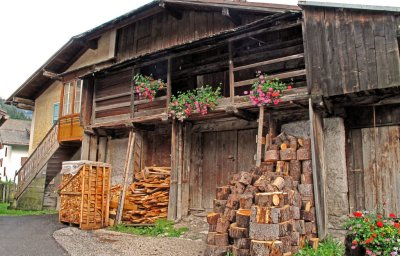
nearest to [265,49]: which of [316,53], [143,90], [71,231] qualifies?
[316,53]

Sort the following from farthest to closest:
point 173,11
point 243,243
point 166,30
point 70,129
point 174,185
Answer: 1. point 70,129
2. point 166,30
3. point 173,11
4. point 174,185
5. point 243,243

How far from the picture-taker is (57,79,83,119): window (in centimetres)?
1521

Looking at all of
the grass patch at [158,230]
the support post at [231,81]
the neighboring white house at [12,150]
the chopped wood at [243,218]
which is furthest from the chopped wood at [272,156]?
the neighboring white house at [12,150]

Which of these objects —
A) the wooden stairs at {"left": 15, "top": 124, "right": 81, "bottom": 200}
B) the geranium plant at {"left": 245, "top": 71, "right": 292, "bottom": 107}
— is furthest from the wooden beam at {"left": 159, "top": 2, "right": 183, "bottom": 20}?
the wooden stairs at {"left": 15, "top": 124, "right": 81, "bottom": 200}

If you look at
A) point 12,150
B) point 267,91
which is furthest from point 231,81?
point 12,150

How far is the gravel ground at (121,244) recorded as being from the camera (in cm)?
732

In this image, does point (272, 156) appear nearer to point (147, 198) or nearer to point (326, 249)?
point (326, 249)

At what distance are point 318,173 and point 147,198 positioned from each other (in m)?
5.56

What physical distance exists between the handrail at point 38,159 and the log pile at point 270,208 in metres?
11.1

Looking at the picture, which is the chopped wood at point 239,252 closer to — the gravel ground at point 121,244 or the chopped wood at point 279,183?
the gravel ground at point 121,244

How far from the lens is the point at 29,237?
8945mm

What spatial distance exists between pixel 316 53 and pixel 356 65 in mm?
956

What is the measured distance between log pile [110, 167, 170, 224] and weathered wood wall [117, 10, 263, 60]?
4831 millimetres

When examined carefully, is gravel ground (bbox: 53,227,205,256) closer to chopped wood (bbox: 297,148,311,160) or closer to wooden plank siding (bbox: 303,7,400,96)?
chopped wood (bbox: 297,148,311,160)
